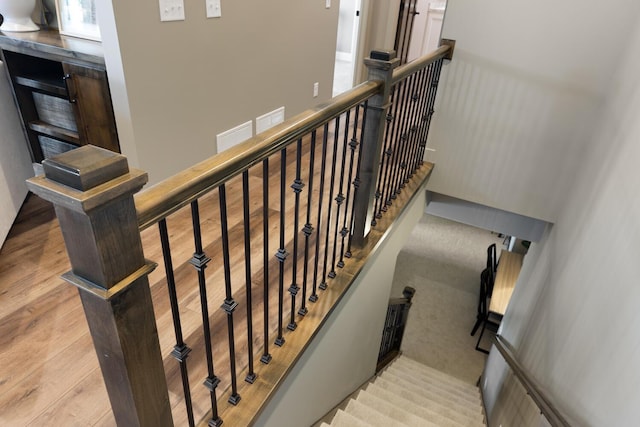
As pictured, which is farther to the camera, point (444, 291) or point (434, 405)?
point (444, 291)

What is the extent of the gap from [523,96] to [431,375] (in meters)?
2.85

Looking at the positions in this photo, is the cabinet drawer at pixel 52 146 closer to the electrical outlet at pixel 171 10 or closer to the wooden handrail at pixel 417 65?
the electrical outlet at pixel 171 10

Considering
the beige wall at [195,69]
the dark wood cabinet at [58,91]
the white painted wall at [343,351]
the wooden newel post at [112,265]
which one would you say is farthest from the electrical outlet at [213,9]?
the wooden newel post at [112,265]

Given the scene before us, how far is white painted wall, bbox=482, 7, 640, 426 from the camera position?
5.44 feet

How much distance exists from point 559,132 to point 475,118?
56cm

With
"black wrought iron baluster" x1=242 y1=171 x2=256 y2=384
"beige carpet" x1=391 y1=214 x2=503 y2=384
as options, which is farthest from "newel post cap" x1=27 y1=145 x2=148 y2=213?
"beige carpet" x1=391 y1=214 x2=503 y2=384

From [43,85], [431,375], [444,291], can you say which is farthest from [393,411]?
[444,291]

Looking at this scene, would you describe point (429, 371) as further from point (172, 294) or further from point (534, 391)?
point (172, 294)

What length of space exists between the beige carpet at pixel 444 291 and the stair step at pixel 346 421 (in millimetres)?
2680

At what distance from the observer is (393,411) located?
9.18ft

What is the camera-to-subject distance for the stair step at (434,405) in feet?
10.2

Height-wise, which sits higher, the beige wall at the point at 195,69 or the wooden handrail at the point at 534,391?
the beige wall at the point at 195,69

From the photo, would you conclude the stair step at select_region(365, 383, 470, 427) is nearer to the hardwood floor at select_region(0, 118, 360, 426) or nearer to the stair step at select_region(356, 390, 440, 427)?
the stair step at select_region(356, 390, 440, 427)

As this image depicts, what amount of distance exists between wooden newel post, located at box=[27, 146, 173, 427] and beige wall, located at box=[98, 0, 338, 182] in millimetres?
1539
